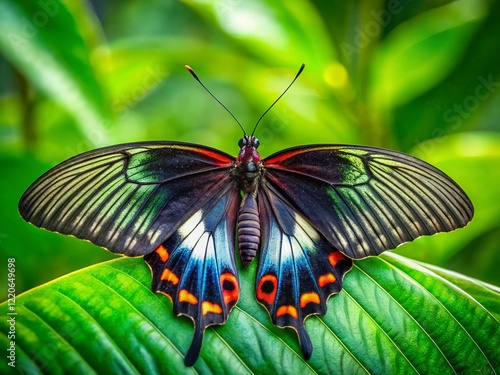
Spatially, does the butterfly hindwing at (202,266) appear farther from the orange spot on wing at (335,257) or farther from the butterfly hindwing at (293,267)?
the orange spot on wing at (335,257)

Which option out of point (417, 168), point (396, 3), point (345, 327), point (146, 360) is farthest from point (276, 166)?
point (396, 3)

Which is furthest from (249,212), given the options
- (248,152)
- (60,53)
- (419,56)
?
(419,56)

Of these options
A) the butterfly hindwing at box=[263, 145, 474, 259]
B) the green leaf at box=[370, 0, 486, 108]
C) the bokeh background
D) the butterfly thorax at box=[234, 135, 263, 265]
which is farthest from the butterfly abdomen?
the green leaf at box=[370, 0, 486, 108]

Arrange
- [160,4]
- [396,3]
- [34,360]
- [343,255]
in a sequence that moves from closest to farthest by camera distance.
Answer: [34,360] < [343,255] < [396,3] < [160,4]

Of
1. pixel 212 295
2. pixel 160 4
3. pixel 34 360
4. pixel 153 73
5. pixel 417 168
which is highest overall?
pixel 160 4

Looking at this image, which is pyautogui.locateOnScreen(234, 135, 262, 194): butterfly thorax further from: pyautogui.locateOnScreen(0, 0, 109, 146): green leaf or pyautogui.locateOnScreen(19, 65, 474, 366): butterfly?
pyautogui.locateOnScreen(0, 0, 109, 146): green leaf

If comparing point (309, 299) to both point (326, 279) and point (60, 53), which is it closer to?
point (326, 279)

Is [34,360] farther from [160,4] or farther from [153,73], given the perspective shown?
[160,4]
